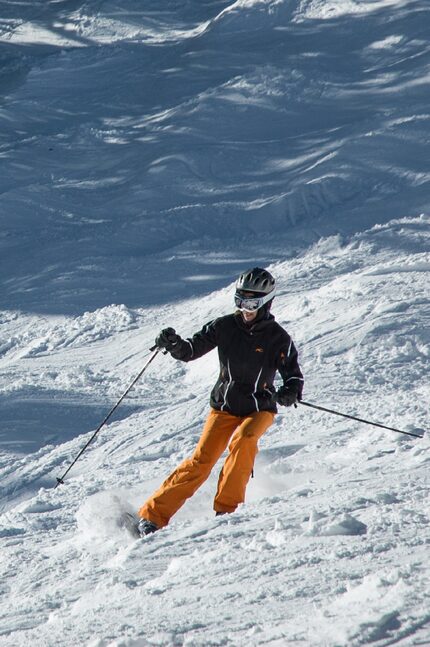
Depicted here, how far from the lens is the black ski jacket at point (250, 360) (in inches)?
217

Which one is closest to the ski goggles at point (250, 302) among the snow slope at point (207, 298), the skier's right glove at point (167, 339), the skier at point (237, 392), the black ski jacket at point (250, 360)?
the skier at point (237, 392)

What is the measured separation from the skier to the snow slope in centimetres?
32

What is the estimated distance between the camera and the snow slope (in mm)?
4016

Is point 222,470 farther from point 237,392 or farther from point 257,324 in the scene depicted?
point 257,324

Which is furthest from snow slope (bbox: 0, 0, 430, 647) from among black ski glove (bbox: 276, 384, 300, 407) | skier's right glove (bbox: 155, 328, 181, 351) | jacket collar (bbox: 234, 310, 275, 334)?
skier's right glove (bbox: 155, 328, 181, 351)

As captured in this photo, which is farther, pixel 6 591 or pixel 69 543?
pixel 69 543

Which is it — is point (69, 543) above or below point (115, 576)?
below

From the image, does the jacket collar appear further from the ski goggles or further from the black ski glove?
the black ski glove

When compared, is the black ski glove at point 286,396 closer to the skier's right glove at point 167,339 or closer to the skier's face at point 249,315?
the skier's face at point 249,315

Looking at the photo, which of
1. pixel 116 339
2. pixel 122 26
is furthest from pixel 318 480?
pixel 122 26

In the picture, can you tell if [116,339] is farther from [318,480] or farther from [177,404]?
[318,480]

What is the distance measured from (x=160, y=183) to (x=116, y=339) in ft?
19.4

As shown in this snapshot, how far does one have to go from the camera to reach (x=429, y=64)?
64.7 ft

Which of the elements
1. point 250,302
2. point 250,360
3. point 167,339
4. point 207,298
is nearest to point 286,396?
point 250,360
